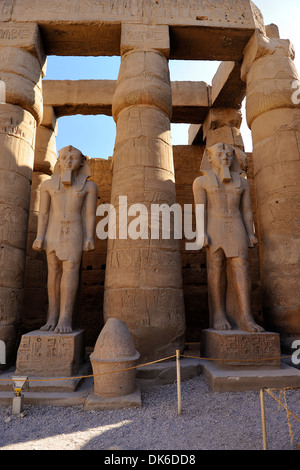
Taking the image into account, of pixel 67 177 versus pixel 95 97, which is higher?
pixel 95 97

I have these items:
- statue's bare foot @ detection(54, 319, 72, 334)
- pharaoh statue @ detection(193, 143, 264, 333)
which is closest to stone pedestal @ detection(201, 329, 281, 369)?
pharaoh statue @ detection(193, 143, 264, 333)

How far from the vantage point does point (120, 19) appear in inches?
233

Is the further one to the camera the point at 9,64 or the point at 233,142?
the point at 233,142

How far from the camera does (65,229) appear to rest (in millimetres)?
4508

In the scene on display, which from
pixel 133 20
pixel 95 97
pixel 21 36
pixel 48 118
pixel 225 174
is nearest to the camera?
pixel 225 174

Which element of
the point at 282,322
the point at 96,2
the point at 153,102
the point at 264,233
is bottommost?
the point at 282,322

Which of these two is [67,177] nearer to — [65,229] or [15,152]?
[65,229]

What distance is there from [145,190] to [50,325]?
2385 mm

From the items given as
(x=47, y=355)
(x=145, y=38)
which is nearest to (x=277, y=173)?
(x=145, y=38)

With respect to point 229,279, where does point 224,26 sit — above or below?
above

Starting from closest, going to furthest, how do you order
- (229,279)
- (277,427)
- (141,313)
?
(277,427) < (141,313) < (229,279)

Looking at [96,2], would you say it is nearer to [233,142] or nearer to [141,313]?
[233,142]
